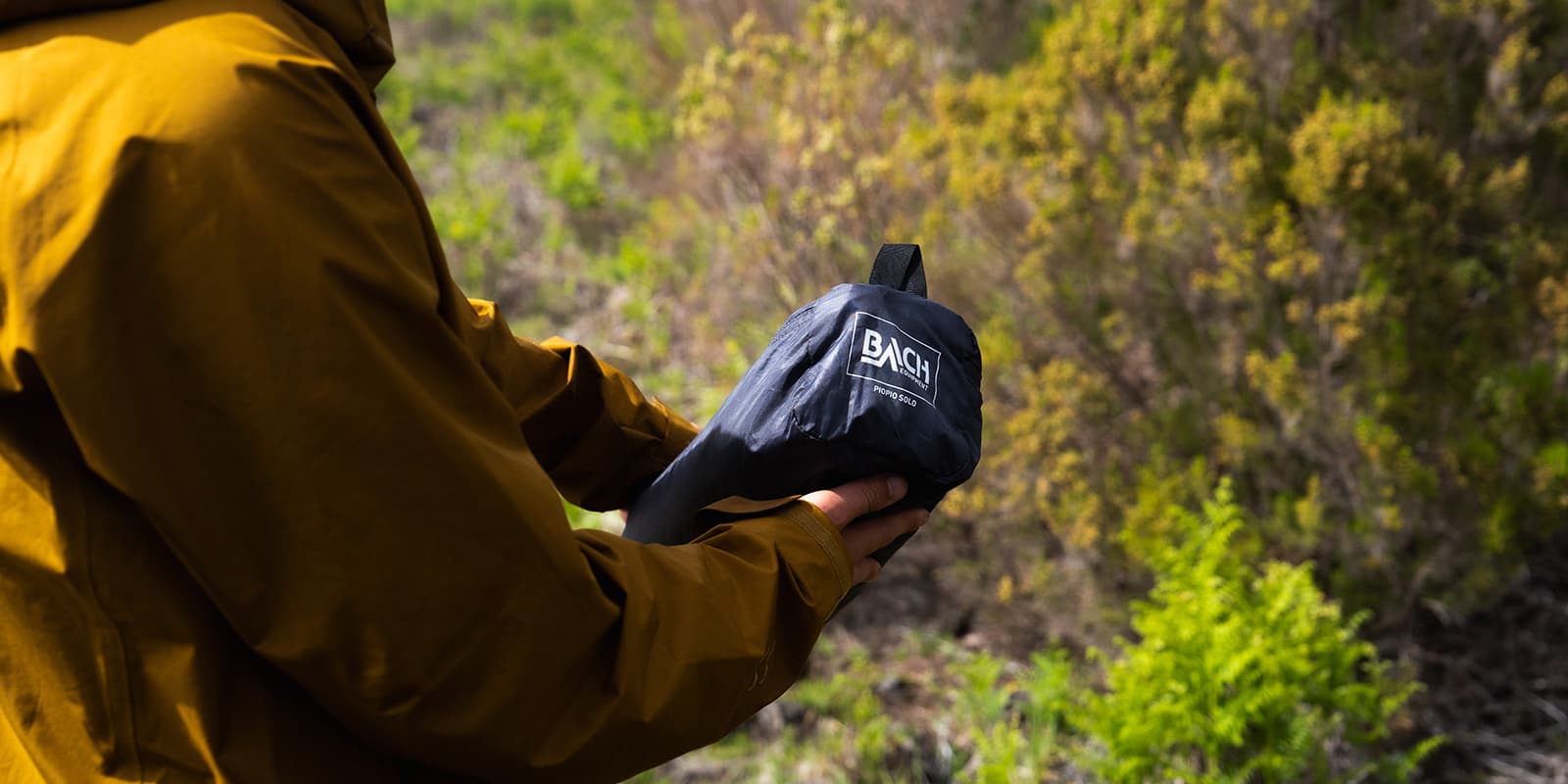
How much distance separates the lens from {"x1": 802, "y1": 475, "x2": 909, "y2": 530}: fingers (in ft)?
4.80

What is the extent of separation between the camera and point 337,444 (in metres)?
1.06

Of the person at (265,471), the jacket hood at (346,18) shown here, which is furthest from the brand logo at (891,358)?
the jacket hood at (346,18)

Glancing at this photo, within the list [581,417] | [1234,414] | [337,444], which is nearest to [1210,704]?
[1234,414]

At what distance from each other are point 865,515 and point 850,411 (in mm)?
136

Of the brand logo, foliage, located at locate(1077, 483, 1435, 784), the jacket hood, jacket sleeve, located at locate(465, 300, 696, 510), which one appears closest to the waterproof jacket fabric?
the brand logo

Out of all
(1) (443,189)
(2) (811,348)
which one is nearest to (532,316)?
(1) (443,189)

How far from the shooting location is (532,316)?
6.58m

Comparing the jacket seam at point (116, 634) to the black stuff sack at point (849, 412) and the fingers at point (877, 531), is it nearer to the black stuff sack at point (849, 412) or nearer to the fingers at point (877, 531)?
the black stuff sack at point (849, 412)

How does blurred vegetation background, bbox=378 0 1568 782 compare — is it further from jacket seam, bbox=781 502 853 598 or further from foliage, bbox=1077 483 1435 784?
jacket seam, bbox=781 502 853 598

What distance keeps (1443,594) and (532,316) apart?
14.5 ft

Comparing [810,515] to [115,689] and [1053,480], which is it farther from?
[1053,480]

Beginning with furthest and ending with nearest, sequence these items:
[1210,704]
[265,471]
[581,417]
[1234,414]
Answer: [1234,414] < [1210,704] < [581,417] < [265,471]

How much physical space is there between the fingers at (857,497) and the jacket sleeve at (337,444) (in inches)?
10.4

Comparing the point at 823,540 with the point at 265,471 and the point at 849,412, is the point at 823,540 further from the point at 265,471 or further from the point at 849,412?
the point at 265,471
